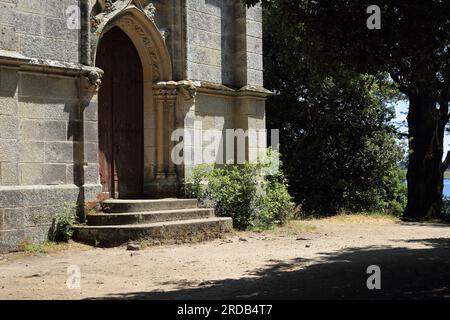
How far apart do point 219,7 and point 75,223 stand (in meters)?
5.83

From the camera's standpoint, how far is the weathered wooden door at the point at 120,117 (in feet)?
38.1

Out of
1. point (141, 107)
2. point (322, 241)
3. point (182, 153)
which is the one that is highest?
point (141, 107)

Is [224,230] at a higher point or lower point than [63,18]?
lower

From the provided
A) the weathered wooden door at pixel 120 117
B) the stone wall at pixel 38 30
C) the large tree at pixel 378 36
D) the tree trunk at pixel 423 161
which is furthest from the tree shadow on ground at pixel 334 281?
the tree trunk at pixel 423 161

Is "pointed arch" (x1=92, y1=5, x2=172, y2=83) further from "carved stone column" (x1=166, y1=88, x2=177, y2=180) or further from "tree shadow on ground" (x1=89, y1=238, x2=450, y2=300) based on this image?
"tree shadow on ground" (x1=89, y1=238, x2=450, y2=300)

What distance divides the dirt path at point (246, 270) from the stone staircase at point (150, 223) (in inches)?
12.6

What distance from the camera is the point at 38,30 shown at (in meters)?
9.78

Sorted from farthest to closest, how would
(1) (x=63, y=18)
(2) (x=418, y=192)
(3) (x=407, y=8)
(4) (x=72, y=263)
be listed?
(2) (x=418, y=192)
(1) (x=63, y=18)
(4) (x=72, y=263)
(3) (x=407, y=8)

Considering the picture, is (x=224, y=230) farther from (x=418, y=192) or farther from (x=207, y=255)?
(x=418, y=192)

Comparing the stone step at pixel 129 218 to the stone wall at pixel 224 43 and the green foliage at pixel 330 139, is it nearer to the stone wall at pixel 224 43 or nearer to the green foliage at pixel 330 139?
the stone wall at pixel 224 43

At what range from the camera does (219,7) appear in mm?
13227
